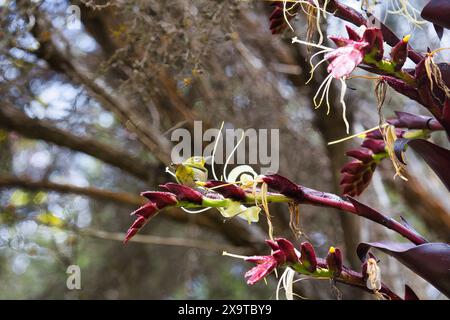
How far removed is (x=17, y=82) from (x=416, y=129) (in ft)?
2.85

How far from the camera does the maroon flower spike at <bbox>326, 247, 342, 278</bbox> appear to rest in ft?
1.65

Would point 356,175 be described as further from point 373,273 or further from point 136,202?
point 136,202

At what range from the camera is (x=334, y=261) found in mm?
504

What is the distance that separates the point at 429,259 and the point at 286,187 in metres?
0.13

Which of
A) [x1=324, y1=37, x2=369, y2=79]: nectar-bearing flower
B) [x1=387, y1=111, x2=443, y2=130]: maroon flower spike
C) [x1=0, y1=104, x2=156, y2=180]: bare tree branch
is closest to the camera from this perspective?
[x1=324, y1=37, x2=369, y2=79]: nectar-bearing flower

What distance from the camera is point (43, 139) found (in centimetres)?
155

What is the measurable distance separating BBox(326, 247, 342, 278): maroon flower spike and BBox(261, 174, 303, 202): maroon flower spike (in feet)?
0.17

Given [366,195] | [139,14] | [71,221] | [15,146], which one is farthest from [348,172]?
[15,146]

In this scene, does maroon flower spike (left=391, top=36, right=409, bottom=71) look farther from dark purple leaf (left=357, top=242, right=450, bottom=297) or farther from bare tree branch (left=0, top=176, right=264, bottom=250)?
bare tree branch (left=0, top=176, right=264, bottom=250)

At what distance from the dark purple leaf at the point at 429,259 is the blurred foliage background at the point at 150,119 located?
49 cm

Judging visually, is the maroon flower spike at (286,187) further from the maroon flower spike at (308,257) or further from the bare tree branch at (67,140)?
the bare tree branch at (67,140)

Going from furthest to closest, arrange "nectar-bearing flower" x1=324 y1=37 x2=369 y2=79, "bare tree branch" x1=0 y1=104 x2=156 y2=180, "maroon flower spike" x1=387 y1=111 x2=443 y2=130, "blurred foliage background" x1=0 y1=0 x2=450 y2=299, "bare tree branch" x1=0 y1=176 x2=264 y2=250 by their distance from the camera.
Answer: "bare tree branch" x1=0 y1=176 x2=264 y2=250 → "bare tree branch" x1=0 y1=104 x2=156 y2=180 → "blurred foliage background" x1=0 y1=0 x2=450 y2=299 → "maroon flower spike" x1=387 y1=111 x2=443 y2=130 → "nectar-bearing flower" x1=324 y1=37 x2=369 y2=79

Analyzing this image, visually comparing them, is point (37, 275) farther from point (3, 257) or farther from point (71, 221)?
point (71, 221)

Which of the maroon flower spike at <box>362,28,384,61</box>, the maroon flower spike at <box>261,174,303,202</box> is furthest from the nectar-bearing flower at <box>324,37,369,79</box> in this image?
the maroon flower spike at <box>261,174,303,202</box>
